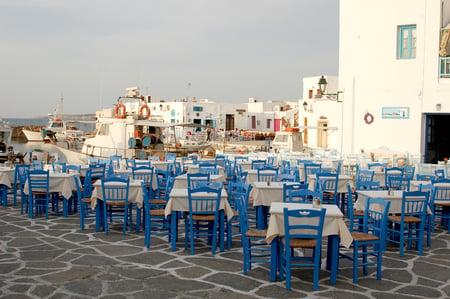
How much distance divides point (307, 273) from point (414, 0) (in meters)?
15.9

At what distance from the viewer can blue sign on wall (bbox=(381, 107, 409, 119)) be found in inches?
779

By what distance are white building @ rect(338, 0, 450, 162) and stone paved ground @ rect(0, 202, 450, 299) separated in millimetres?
11791

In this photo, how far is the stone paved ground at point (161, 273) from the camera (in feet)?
19.0

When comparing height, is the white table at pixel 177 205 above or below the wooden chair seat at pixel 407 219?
above

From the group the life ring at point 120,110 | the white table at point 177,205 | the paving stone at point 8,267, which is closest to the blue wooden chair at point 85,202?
the white table at point 177,205

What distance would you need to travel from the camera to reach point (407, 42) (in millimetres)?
19953

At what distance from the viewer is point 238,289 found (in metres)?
5.91

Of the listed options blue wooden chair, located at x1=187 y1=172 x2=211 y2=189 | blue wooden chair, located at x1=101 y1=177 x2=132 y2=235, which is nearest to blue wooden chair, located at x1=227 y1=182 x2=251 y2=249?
blue wooden chair, located at x1=187 y1=172 x2=211 y2=189

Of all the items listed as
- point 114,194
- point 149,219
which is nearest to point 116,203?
point 114,194

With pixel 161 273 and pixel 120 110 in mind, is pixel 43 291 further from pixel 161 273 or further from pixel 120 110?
pixel 120 110

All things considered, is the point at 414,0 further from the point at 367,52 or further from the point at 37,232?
the point at 37,232

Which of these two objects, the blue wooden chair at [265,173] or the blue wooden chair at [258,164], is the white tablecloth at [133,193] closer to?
the blue wooden chair at [265,173]

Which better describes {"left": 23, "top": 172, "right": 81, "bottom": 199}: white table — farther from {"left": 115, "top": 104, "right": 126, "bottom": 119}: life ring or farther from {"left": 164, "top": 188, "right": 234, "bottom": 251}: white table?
{"left": 115, "top": 104, "right": 126, "bottom": 119}: life ring

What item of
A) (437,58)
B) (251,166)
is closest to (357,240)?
(251,166)
